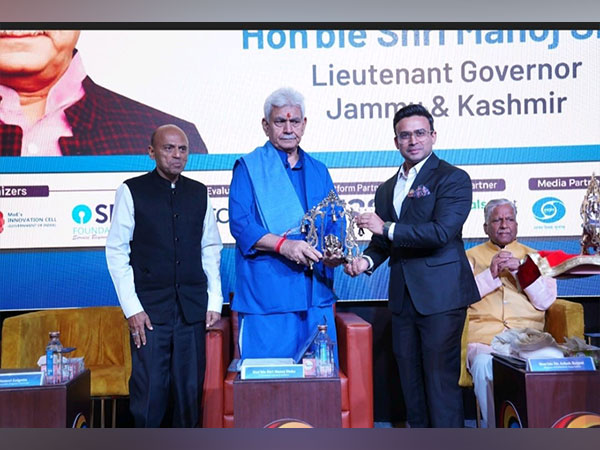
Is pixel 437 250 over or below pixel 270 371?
over

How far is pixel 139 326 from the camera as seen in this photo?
140 inches

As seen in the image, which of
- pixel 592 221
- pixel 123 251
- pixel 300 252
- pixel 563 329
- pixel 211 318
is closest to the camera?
pixel 592 221

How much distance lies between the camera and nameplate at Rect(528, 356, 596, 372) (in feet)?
9.98

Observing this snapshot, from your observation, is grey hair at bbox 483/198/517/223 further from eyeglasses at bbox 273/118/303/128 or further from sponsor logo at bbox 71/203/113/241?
sponsor logo at bbox 71/203/113/241

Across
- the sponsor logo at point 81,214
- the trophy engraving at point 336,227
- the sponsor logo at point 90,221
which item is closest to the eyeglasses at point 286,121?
the trophy engraving at point 336,227

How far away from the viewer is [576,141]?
425cm

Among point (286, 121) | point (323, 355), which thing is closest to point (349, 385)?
point (323, 355)

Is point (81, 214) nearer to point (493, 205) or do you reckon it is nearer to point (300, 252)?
point (300, 252)

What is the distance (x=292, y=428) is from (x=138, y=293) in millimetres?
1155

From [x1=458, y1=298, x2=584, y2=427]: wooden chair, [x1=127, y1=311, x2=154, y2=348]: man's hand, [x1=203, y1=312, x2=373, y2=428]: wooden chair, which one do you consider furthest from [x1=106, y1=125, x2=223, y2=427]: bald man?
[x1=458, y1=298, x2=584, y2=427]: wooden chair

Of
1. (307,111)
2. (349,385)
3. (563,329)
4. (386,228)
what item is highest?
(307,111)

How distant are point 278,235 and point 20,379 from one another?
4.63ft

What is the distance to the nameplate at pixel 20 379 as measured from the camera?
309cm

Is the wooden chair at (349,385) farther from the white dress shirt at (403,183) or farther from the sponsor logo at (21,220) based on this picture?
the sponsor logo at (21,220)
